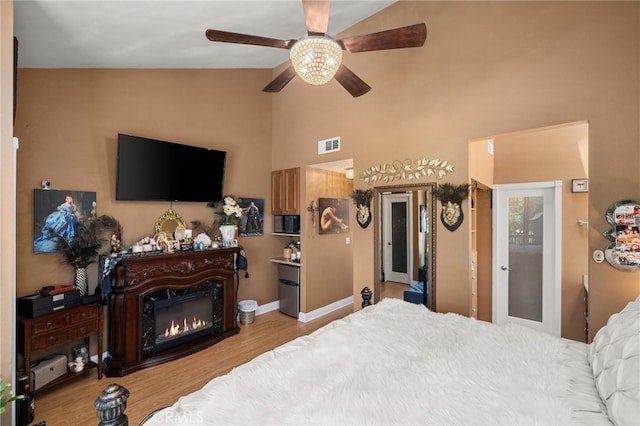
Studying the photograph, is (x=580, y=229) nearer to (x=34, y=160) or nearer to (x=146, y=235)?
(x=146, y=235)

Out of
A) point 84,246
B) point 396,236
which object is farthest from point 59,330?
point 396,236

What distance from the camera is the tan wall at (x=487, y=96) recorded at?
84.7 inches

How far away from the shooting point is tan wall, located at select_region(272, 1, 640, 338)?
215 cm

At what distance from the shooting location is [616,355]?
121 cm

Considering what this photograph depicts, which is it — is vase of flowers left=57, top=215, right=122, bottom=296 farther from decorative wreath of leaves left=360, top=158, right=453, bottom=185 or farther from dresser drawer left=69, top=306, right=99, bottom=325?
decorative wreath of leaves left=360, top=158, right=453, bottom=185

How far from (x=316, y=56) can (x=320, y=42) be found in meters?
0.09

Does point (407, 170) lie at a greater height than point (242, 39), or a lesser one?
lesser

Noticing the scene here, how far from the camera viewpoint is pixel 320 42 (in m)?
1.85

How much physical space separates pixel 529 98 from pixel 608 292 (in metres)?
1.62

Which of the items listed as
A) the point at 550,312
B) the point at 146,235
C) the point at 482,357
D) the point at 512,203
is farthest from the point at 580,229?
the point at 146,235

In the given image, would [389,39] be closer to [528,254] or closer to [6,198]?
[6,198]

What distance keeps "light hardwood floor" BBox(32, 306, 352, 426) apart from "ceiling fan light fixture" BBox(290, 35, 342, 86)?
9.03ft

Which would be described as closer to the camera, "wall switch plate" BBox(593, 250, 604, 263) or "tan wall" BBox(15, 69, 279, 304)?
"wall switch plate" BBox(593, 250, 604, 263)

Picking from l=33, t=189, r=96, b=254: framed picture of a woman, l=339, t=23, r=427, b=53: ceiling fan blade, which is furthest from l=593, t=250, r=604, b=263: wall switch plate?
l=33, t=189, r=96, b=254: framed picture of a woman
